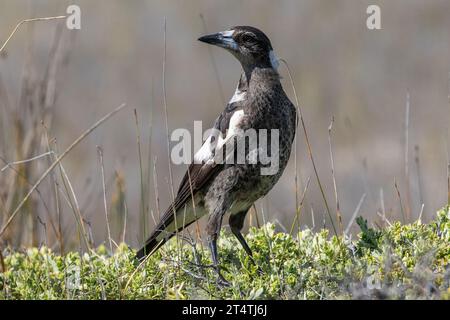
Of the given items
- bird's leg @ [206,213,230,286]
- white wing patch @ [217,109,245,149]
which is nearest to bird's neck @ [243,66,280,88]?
white wing patch @ [217,109,245,149]

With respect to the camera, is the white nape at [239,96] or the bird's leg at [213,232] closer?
the bird's leg at [213,232]

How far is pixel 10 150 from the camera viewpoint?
8.69 metres

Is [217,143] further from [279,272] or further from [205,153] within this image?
[279,272]

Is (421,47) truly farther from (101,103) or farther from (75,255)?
(75,255)

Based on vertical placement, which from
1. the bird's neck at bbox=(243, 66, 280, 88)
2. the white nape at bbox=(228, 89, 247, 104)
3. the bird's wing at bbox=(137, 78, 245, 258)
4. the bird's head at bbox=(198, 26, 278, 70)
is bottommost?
the bird's wing at bbox=(137, 78, 245, 258)

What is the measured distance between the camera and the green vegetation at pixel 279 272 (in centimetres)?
461

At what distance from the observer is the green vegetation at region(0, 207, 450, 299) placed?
4.61 meters

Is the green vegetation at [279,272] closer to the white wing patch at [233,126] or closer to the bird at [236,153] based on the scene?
the bird at [236,153]

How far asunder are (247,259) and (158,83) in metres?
7.81

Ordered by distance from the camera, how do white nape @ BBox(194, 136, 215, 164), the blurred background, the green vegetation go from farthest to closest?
the blurred background → white nape @ BBox(194, 136, 215, 164) → the green vegetation

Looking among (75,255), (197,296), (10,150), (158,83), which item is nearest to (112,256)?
(75,255)

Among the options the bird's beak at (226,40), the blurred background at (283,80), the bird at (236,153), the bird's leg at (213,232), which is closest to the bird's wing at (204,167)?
the bird at (236,153)

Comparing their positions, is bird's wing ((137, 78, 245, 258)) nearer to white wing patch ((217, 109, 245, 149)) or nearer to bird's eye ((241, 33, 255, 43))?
white wing patch ((217, 109, 245, 149))

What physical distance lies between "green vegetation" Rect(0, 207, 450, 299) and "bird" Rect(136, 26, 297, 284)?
0.92ft
